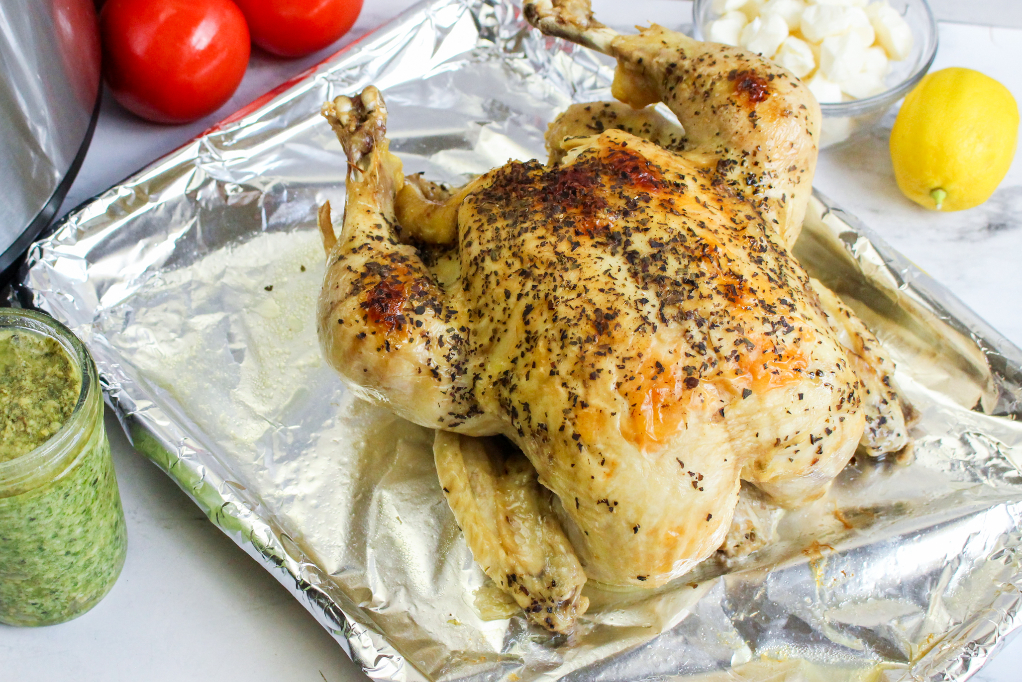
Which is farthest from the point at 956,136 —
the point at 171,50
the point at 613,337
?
the point at 171,50

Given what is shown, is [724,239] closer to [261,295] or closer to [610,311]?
[610,311]

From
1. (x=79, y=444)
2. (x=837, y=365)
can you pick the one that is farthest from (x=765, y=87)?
(x=79, y=444)

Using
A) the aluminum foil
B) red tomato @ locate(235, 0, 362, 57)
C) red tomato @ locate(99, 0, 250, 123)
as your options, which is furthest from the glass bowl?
red tomato @ locate(99, 0, 250, 123)

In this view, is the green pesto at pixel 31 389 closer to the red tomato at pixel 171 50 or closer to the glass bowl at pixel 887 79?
the red tomato at pixel 171 50

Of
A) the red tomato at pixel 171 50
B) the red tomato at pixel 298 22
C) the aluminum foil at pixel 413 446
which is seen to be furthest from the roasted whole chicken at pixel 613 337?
the red tomato at pixel 298 22

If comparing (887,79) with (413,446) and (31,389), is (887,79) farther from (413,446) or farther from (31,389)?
(31,389)

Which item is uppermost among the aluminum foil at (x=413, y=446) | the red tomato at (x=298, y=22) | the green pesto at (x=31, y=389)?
the red tomato at (x=298, y=22)

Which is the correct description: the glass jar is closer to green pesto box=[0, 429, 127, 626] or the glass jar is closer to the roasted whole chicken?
green pesto box=[0, 429, 127, 626]
